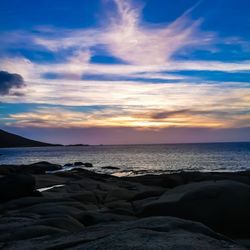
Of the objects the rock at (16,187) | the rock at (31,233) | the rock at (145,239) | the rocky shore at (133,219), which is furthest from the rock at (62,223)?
the rock at (16,187)

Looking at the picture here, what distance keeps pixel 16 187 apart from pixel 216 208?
982 cm

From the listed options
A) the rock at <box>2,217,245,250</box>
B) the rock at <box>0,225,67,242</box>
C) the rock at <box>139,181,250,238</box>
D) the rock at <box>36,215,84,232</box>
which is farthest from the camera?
the rock at <box>139,181,250,238</box>

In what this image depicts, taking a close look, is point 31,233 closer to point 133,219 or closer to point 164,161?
point 133,219

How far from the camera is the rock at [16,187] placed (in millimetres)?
17562

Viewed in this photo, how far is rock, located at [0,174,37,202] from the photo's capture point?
1756 centimetres

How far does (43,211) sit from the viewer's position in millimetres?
12188

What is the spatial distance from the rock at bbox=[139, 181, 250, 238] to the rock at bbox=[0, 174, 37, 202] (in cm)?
812

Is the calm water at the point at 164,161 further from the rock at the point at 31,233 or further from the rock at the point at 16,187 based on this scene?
the rock at the point at 31,233

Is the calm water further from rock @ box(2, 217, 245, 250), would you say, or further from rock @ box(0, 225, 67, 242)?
rock @ box(2, 217, 245, 250)

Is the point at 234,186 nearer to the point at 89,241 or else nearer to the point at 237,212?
the point at 237,212

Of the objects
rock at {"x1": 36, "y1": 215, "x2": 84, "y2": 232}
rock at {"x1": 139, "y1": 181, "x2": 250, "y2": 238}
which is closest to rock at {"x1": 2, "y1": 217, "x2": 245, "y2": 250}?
rock at {"x1": 36, "y1": 215, "x2": 84, "y2": 232}

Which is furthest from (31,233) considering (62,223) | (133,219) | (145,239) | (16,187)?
(16,187)

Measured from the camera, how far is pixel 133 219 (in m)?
11.2

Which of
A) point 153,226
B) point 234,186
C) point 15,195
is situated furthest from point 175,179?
point 153,226
